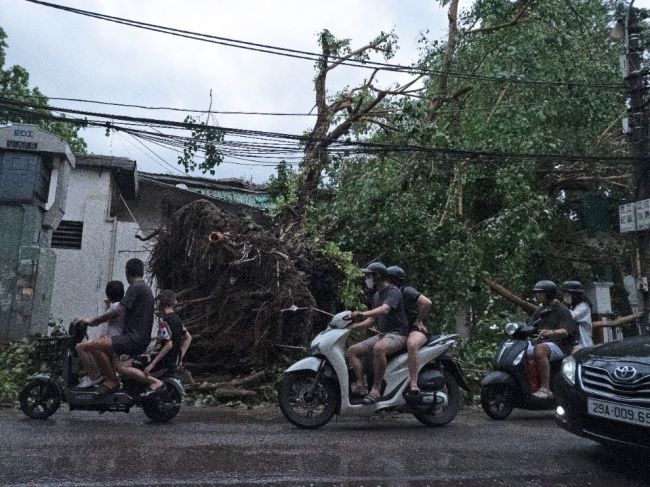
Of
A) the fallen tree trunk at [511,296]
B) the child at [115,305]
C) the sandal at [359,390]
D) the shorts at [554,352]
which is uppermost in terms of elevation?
the fallen tree trunk at [511,296]

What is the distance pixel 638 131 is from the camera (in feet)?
35.3

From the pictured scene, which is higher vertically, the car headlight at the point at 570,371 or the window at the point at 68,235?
the window at the point at 68,235

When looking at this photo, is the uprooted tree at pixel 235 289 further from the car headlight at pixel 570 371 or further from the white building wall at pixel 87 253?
the car headlight at pixel 570 371

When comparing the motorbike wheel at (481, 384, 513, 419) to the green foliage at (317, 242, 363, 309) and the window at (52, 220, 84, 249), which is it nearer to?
the green foliage at (317, 242, 363, 309)

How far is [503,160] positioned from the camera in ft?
39.9

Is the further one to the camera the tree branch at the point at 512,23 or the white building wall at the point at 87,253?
the white building wall at the point at 87,253

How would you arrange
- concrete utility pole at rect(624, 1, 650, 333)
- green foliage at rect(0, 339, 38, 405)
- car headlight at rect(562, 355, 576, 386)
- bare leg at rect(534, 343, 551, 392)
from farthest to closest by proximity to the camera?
concrete utility pole at rect(624, 1, 650, 333) → green foliage at rect(0, 339, 38, 405) → bare leg at rect(534, 343, 551, 392) → car headlight at rect(562, 355, 576, 386)

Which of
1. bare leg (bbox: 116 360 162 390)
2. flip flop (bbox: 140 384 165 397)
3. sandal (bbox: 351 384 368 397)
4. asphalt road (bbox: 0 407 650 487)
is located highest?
bare leg (bbox: 116 360 162 390)

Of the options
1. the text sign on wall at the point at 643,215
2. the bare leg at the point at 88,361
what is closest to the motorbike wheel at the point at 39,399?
the bare leg at the point at 88,361

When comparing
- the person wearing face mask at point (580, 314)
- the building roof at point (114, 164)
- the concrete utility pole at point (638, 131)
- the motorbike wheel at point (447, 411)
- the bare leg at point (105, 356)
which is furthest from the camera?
the building roof at point (114, 164)

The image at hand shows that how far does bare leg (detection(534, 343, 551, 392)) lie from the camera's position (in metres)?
7.05

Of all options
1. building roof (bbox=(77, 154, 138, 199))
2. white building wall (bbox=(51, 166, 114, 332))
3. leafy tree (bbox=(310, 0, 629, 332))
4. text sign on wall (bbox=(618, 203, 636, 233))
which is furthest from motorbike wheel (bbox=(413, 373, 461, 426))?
building roof (bbox=(77, 154, 138, 199))

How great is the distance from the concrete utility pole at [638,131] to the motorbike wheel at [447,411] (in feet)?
17.7

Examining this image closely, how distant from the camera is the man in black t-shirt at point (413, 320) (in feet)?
20.5
